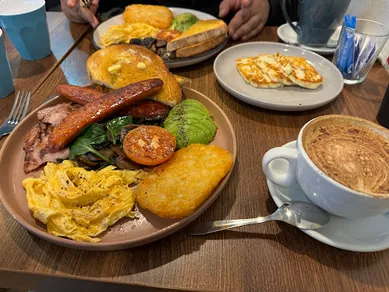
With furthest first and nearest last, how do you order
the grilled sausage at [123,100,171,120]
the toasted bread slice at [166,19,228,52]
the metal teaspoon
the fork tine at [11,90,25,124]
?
the toasted bread slice at [166,19,228,52] → the fork tine at [11,90,25,124] → the grilled sausage at [123,100,171,120] → the metal teaspoon

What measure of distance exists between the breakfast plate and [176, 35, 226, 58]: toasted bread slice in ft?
2.33

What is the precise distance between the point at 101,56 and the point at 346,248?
1.34 meters

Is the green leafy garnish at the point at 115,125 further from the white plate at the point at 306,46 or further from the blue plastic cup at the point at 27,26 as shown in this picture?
the white plate at the point at 306,46

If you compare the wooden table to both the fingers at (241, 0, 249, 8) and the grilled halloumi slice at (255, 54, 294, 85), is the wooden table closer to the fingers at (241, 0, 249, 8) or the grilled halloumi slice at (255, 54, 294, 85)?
the grilled halloumi slice at (255, 54, 294, 85)

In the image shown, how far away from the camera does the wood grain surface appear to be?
168 centimetres

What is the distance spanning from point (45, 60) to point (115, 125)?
3.24 feet

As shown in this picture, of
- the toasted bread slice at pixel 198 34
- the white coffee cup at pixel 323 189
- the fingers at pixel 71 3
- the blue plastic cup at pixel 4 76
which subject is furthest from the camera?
the fingers at pixel 71 3

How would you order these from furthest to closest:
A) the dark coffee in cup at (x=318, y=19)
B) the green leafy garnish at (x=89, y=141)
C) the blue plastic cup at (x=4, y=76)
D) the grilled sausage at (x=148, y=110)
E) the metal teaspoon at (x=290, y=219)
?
1. the dark coffee in cup at (x=318, y=19)
2. the blue plastic cup at (x=4, y=76)
3. the grilled sausage at (x=148, y=110)
4. the green leafy garnish at (x=89, y=141)
5. the metal teaspoon at (x=290, y=219)

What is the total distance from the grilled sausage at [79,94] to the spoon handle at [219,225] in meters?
0.69

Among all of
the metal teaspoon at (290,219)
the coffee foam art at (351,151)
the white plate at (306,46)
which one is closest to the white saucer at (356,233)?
the metal teaspoon at (290,219)

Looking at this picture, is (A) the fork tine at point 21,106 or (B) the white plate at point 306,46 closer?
(A) the fork tine at point 21,106

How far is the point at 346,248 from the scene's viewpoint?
88 centimetres

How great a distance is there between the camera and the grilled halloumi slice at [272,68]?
5.31 feet

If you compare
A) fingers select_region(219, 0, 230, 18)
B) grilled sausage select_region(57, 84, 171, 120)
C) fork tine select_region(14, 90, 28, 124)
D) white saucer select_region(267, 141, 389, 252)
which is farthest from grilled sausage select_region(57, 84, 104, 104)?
fingers select_region(219, 0, 230, 18)
